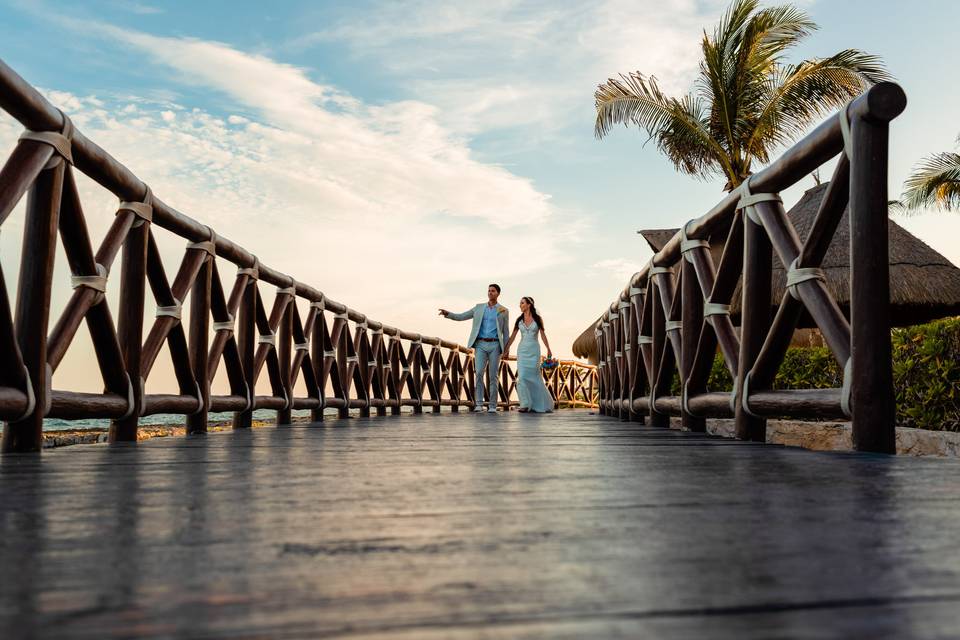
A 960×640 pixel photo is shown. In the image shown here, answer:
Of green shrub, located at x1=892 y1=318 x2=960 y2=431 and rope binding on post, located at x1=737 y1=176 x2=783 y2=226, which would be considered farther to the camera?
green shrub, located at x1=892 y1=318 x2=960 y2=431

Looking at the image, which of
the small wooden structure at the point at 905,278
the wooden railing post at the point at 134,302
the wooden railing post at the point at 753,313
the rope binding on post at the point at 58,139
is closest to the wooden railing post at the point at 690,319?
the wooden railing post at the point at 753,313

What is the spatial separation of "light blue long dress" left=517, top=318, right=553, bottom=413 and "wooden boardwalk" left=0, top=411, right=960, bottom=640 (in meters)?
9.17

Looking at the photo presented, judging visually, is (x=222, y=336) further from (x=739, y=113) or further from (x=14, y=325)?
(x=739, y=113)

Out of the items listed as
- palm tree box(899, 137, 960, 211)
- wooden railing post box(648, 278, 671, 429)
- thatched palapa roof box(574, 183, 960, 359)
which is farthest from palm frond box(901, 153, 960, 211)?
wooden railing post box(648, 278, 671, 429)

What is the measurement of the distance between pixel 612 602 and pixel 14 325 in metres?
2.36

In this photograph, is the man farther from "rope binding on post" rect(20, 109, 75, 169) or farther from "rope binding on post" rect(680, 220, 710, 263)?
"rope binding on post" rect(20, 109, 75, 169)

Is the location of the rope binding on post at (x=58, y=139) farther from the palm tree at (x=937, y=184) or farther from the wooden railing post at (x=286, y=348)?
the palm tree at (x=937, y=184)

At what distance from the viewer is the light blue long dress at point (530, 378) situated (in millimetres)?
11164

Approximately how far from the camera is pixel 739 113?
16.7 metres

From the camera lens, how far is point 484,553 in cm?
100

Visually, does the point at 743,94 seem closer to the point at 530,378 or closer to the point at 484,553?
the point at 530,378

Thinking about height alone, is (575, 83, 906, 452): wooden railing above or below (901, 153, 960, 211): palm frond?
below

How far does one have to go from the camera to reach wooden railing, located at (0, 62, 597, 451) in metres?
2.51

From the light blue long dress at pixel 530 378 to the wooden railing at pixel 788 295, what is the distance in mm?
6018
